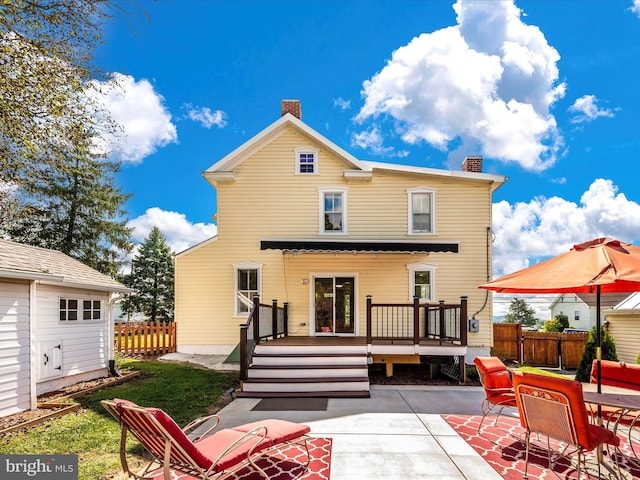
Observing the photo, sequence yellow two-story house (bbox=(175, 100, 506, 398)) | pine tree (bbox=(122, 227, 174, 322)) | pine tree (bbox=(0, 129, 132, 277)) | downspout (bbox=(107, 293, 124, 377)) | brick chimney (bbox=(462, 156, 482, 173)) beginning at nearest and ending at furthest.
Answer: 1. downspout (bbox=(107, 293, 124, 377))
2. yellow two-story house (bbox=(175, 100, 506, 398))
3. brick chimney (bbox=(462, 156, 482, 173))
4. pine tree (bbox=(0, 129, 132, 277))
5. pine tree (bbox=(122, 227, 174, 322))

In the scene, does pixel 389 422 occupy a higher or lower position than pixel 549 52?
lower

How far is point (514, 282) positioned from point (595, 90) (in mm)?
14953

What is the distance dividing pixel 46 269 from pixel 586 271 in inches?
373

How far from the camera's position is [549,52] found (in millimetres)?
11984

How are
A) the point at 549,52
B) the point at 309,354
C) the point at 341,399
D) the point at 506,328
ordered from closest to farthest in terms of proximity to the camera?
the point at 341,399, the point at 309,354, the point at 549,52, the point at 506,328

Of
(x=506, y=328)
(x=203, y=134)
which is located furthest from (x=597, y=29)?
(x=203, y=134)

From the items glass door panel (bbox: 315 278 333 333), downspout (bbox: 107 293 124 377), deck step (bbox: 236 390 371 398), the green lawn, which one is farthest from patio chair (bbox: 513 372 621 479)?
downspout (bbox: 107 293 124 377)

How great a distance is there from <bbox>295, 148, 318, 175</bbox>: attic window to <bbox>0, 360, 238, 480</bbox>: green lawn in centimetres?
687

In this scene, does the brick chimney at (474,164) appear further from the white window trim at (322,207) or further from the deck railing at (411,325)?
the deck railing at (411,325)

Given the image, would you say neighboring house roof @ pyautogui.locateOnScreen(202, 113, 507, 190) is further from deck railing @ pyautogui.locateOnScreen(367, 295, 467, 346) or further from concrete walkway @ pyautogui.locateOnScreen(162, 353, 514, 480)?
concrete walkway @ pyautogui.locateOnScreen(162, 353, 514, 480)

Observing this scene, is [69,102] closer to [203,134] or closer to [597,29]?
[203,134]

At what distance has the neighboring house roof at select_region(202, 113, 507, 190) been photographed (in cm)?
1228

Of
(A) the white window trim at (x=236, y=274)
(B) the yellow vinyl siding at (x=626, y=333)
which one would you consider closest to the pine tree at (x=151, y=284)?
(A) the white window trim at (x=236, y=274)

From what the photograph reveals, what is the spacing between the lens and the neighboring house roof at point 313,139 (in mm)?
12281
